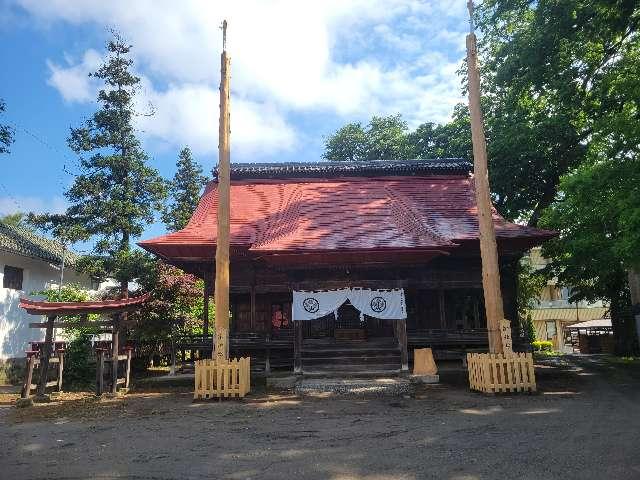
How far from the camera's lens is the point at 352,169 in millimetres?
19500

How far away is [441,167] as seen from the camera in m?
19.5

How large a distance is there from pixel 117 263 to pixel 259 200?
6.24 m

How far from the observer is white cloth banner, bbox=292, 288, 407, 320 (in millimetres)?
13211

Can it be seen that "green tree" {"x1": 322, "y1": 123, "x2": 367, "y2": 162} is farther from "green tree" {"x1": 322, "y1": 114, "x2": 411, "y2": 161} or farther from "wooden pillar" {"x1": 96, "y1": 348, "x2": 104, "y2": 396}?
"wooden pillar" {"x1": 96, "y1": 348, "x2": 104, "y2": 396}

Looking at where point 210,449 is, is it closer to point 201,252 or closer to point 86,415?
point 86,415

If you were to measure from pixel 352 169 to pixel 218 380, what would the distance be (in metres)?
11.3

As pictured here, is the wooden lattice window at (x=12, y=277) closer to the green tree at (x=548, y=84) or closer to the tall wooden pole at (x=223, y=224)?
the tall wooden pole at (x=223, y=224)

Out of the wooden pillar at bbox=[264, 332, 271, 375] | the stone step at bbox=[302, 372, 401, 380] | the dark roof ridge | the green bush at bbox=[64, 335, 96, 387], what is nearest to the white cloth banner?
the stone step at bbox=[302, 372, 401, 380]

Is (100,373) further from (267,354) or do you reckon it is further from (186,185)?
(186,185)

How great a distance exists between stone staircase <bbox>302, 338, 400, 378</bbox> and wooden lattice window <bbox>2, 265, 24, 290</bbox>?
42.6 ft

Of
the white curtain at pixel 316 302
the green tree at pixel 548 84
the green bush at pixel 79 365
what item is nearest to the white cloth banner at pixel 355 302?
the white curtain at pixel 316 302

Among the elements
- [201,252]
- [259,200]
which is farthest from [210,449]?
[259,200]

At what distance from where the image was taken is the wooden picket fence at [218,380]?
35.4ft

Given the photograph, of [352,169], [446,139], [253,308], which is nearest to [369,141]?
[446,139]
